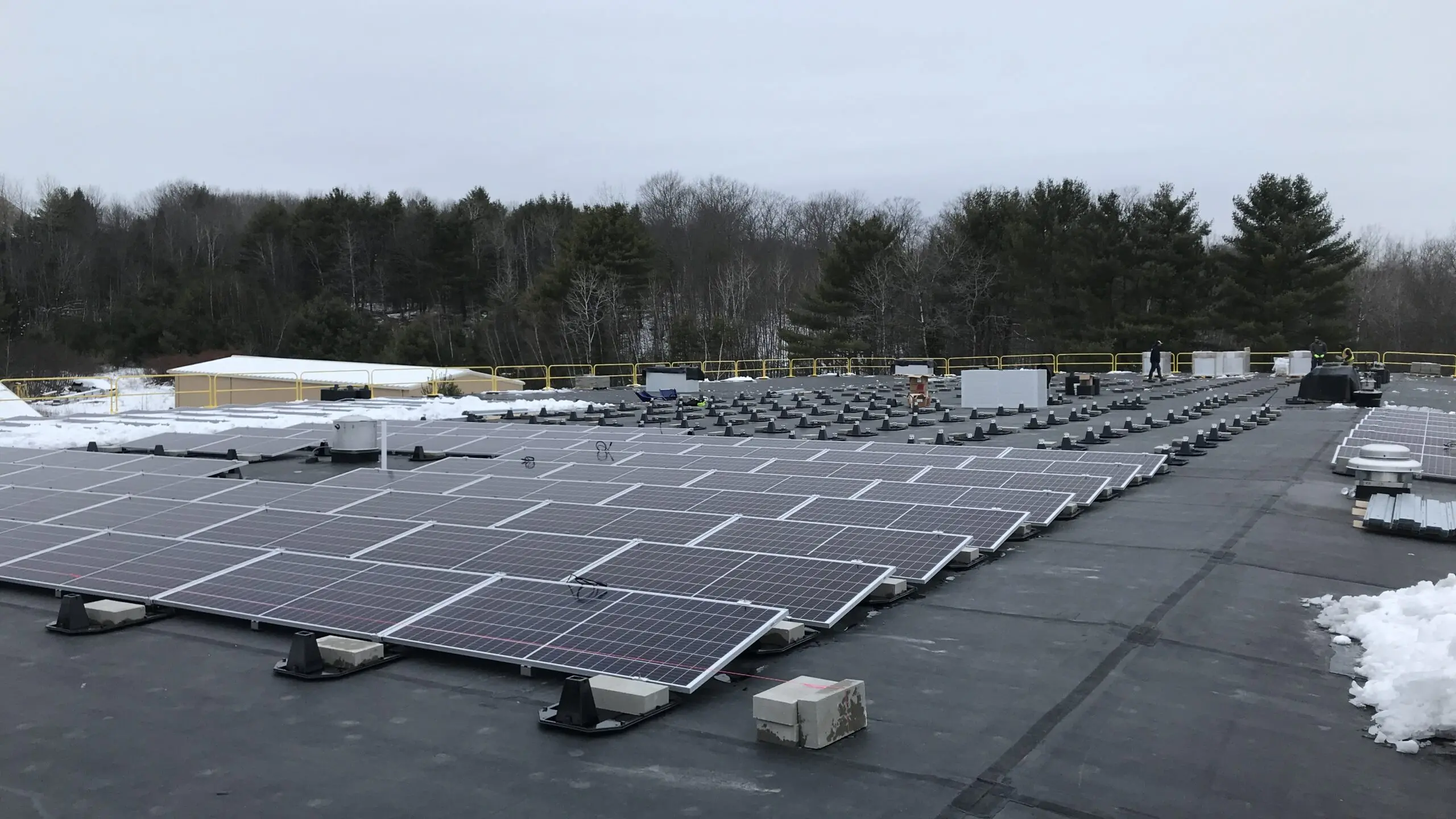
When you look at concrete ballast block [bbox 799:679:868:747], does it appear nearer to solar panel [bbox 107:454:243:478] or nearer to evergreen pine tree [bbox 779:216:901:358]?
solar panel [bbox 107:454:243:478]

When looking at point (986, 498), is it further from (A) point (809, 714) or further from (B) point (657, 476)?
(A) point (809, 714)

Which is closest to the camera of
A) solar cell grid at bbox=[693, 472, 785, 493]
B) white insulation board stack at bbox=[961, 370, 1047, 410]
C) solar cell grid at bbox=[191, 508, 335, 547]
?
solar cell grid at bbox=[191, 508, 335, 547]

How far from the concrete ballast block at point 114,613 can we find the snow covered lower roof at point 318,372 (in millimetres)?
44804

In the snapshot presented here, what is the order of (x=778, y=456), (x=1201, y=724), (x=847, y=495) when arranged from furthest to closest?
(x=778, y=456), (x=847, y=495), (x=1201, y=724)

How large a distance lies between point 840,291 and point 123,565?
68.9 meters

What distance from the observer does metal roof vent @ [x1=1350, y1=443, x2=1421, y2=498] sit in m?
14.0

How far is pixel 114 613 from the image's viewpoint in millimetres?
9758

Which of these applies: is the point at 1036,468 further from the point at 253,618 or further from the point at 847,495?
the point at 253,618

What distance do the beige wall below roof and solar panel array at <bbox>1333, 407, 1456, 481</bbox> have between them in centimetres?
3766

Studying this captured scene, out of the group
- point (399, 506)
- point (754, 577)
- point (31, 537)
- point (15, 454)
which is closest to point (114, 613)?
point (31, 537)

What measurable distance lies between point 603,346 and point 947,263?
27.6m

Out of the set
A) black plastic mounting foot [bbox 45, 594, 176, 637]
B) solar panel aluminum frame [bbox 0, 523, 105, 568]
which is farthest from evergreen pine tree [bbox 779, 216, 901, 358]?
black plastic mounting foot [bbox 45, 594, 176, 637]

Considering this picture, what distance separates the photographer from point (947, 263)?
81.2 m

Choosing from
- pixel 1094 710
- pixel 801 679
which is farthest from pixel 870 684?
pixel 1094 710
